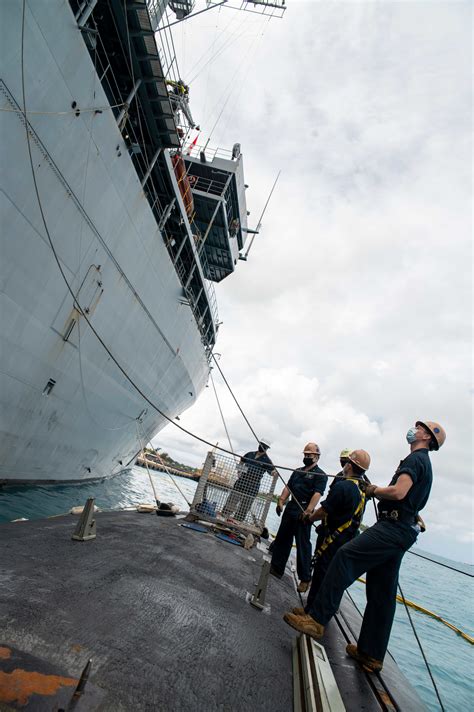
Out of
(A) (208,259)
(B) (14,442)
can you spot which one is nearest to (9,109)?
(B) (14,442)

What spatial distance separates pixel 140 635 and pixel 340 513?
2.54 meters

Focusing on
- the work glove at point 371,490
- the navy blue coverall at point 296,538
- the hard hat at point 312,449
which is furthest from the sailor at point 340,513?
the hard hat at point 312,449

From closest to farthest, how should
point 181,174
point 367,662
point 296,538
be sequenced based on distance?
point 367,662 → point 296,538 → point 181,174

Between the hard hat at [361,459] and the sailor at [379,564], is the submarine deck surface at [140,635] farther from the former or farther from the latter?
the hard hat at [361,459]

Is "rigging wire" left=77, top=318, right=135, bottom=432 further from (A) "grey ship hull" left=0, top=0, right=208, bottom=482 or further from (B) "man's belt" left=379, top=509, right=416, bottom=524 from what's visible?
(B) "man's belt" left=379, top=509, right=416, bottom=524

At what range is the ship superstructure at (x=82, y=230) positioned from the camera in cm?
534

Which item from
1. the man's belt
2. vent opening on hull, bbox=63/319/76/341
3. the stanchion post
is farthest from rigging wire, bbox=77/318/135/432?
the man's belt

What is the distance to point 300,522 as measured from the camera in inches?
192

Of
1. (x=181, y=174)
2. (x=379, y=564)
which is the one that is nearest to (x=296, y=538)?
(x=379, y=564)

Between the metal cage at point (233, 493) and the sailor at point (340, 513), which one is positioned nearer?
the sailor at point (340, 513)

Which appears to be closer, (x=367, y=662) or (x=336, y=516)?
(x=367, y=662)

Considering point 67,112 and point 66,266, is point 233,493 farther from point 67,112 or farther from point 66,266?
point 67,112

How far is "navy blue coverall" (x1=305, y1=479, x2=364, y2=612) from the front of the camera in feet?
13.0

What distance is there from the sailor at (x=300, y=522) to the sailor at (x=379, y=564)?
4.75ft
